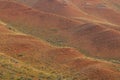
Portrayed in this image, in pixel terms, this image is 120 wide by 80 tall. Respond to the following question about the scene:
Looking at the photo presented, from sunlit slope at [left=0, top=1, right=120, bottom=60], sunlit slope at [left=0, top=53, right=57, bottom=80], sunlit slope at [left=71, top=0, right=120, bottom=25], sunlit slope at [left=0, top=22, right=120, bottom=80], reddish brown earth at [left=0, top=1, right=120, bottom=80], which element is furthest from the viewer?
sunlit slope at [left=71, top=0, right=120, bottom=25]

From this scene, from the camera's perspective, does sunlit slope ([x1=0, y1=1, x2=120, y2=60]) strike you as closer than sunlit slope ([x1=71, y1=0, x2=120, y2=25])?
Yes

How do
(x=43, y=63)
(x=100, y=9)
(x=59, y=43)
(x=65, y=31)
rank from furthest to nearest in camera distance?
(x=100, y=9), (x=65, y=31), (x=59, y=43), (x=43, y=63)

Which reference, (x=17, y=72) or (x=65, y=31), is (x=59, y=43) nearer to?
(x=65, y=31)

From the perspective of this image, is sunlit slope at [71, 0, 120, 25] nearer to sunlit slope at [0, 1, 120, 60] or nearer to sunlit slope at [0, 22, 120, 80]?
sunlit slope at [0, 1, 120, 60]

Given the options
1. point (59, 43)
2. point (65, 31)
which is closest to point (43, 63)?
point (59, 43)

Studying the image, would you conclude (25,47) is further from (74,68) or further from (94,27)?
(94,27)

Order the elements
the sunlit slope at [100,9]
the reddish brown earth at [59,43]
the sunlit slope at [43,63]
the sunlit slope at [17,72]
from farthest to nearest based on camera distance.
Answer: the sunlit slope at [100,9] → the reddish brown earth at [59,43] → the sunlit slope at [43,63] → the sunlit slope at [17,72]

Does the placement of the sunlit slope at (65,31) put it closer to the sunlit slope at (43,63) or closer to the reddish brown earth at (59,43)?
the reddish brown earth at (59,43)

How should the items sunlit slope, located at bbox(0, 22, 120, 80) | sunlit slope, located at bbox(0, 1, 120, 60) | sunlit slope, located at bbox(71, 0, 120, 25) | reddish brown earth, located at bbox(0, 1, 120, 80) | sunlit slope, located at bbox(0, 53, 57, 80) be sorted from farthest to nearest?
sunlit slope, located at bbox(71, 0, 120, 25) → sunlit slope, located at bbox(0, 1, 120, 60) → reddish brown earth, located at bbox(0, 1, 120, 80) → sunlit slope, located at bbox(0, 22, 120, 80) → sunlit slope, located at bbox(0, 53, 57, 80)

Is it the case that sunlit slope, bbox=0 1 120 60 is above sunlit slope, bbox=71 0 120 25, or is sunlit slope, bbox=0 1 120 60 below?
above

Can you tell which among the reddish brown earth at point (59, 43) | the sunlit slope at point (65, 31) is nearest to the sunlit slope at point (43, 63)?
the reddish brown earth at point (59, 43)

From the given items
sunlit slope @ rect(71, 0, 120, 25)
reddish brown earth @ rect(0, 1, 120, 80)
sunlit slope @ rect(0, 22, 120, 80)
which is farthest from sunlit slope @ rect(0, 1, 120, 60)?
sunlit slope @ rect(71, 0, 120, 25)

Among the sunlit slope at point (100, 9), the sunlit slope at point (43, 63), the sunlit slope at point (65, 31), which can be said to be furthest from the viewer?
the sunlit slope at point (100, 9)

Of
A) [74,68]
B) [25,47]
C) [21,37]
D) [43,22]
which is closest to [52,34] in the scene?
[43,22]
